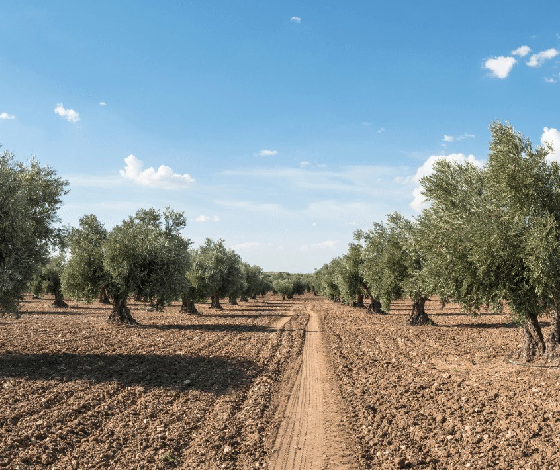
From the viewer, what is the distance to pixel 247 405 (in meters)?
14.1

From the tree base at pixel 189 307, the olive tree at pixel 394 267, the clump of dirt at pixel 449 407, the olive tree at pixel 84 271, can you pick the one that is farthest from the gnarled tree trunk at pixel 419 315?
the olive tree at pixel 84 271

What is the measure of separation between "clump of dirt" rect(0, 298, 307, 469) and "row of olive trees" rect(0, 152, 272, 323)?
14.9 ft

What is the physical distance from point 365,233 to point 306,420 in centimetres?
3695

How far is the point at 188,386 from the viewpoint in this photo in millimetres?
16391

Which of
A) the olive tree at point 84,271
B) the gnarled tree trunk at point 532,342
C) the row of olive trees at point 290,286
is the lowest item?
the row of olive trees at point 290,286

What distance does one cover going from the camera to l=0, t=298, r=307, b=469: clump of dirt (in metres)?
10.0

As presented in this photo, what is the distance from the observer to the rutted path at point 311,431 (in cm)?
1000

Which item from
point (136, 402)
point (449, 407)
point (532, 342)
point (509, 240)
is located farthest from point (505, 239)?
point (136, 402)

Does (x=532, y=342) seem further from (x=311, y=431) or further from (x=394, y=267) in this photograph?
(x=394, y=267)

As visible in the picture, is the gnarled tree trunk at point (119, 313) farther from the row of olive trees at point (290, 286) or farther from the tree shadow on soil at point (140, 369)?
the row of olive trees at point (290, 286)

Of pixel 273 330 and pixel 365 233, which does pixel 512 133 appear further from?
pixel 365 233

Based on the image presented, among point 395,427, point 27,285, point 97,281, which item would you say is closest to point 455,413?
point 395,427

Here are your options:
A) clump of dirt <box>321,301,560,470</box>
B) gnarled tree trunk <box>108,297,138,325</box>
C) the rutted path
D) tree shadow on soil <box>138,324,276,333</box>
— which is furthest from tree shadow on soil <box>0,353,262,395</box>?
gnarled tree trunk <box>108,297,138,325</box>

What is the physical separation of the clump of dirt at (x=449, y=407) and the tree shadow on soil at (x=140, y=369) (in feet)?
15.8
